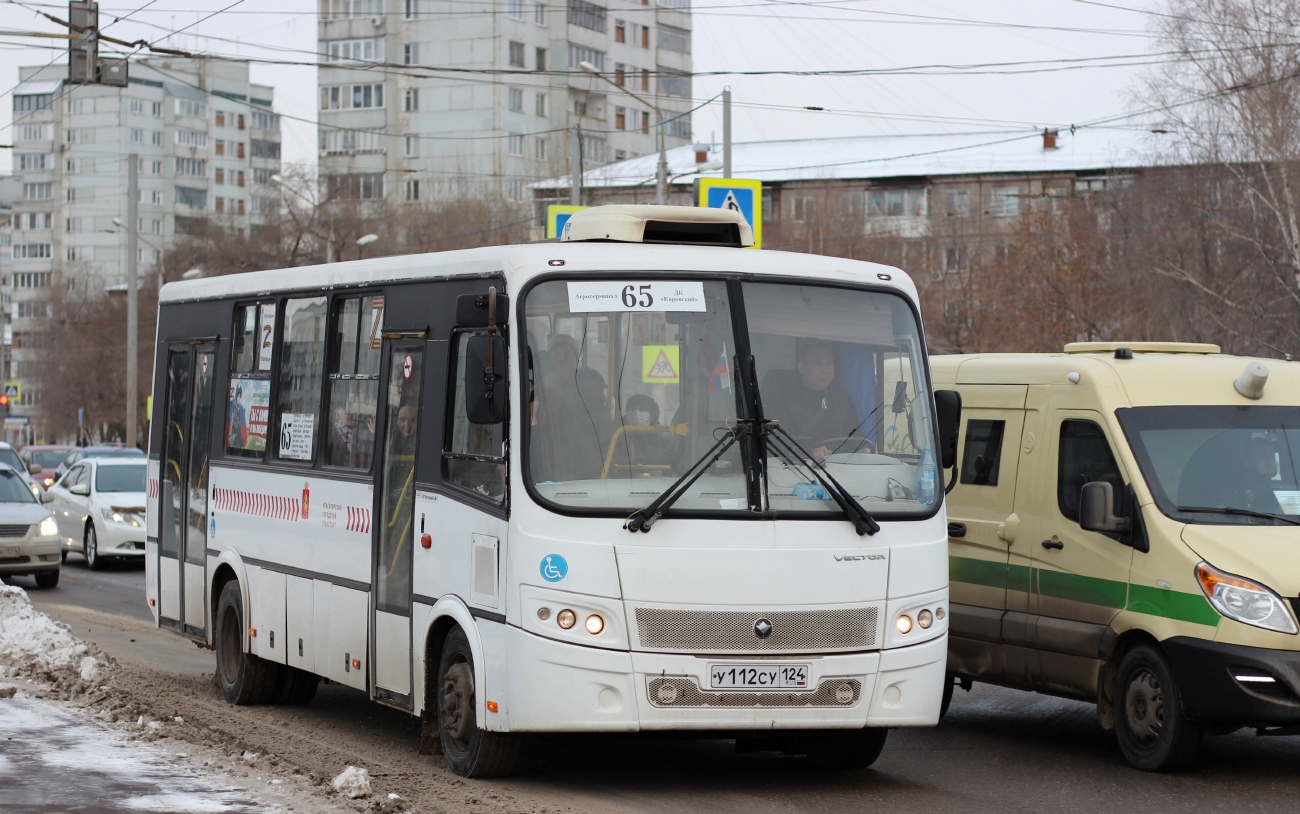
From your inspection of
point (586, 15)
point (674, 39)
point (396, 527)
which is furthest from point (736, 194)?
point (674, 39)

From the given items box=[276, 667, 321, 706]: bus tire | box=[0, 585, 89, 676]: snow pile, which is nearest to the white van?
box=[276, 667, 321, 706]: bus tire

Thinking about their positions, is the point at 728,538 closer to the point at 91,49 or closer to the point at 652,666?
A: the point at 652,666

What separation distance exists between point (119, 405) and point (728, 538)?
94037 millimetres

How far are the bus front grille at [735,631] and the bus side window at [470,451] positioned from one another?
36.9 inches

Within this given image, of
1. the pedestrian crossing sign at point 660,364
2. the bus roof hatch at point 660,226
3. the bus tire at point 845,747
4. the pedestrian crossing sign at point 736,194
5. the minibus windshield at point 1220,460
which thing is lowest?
the bus tire at point 845,747

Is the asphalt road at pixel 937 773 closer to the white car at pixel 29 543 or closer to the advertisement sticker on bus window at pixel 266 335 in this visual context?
the advertisement sticker on bus window at pixel 266 335

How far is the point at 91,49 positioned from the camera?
21172 mm

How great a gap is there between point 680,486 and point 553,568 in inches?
26.9

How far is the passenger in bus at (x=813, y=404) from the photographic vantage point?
27.9 feet

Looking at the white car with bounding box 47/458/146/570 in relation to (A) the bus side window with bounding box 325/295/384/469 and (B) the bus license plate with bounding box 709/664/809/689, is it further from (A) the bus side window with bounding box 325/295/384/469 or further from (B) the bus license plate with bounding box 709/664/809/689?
(B) the bus license plate with bounding box 709/664/809/689

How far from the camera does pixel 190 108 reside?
13488cm

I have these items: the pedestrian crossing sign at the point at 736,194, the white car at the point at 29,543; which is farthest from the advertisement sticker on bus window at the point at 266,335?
the white car at the point at 29,543

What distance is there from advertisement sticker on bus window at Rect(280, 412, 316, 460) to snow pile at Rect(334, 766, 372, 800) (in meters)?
3.20

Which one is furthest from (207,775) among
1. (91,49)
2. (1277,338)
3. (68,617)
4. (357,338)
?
(1277,338)
